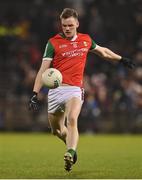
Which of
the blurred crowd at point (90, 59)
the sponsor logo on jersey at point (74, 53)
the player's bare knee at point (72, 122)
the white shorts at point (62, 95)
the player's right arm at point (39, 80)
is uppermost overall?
the sponsor logo on jersey at point (74, 53)

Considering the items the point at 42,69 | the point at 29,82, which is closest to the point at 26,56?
the point at 29,82

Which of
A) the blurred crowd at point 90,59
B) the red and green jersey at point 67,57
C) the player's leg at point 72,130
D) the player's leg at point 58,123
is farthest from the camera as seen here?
the blurred crowd at point 90,59

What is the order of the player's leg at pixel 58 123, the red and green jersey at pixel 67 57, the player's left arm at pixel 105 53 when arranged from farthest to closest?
1. the player's left arm at pixel 105 53
2. the player's leg at pixel 58 123
3. the red and green jersey at pixel 67 57

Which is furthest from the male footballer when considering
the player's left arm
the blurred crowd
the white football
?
the blurred crowd

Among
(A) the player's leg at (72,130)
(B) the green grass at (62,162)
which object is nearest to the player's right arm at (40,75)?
(A) the player's leg at (72,130)

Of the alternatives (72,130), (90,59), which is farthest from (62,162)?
(90,59)

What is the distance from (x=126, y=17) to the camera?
25328 millimetres

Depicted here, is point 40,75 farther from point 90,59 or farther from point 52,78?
point 90,59

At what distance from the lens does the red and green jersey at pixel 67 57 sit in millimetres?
10398

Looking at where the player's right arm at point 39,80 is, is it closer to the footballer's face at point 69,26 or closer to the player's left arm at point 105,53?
the footballer's face at point 69,26

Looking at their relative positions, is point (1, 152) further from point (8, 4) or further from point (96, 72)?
point (8, 4)

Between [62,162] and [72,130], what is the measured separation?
6.65 ft

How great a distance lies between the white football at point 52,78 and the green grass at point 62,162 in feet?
4.08

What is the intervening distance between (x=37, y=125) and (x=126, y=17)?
5310mm
